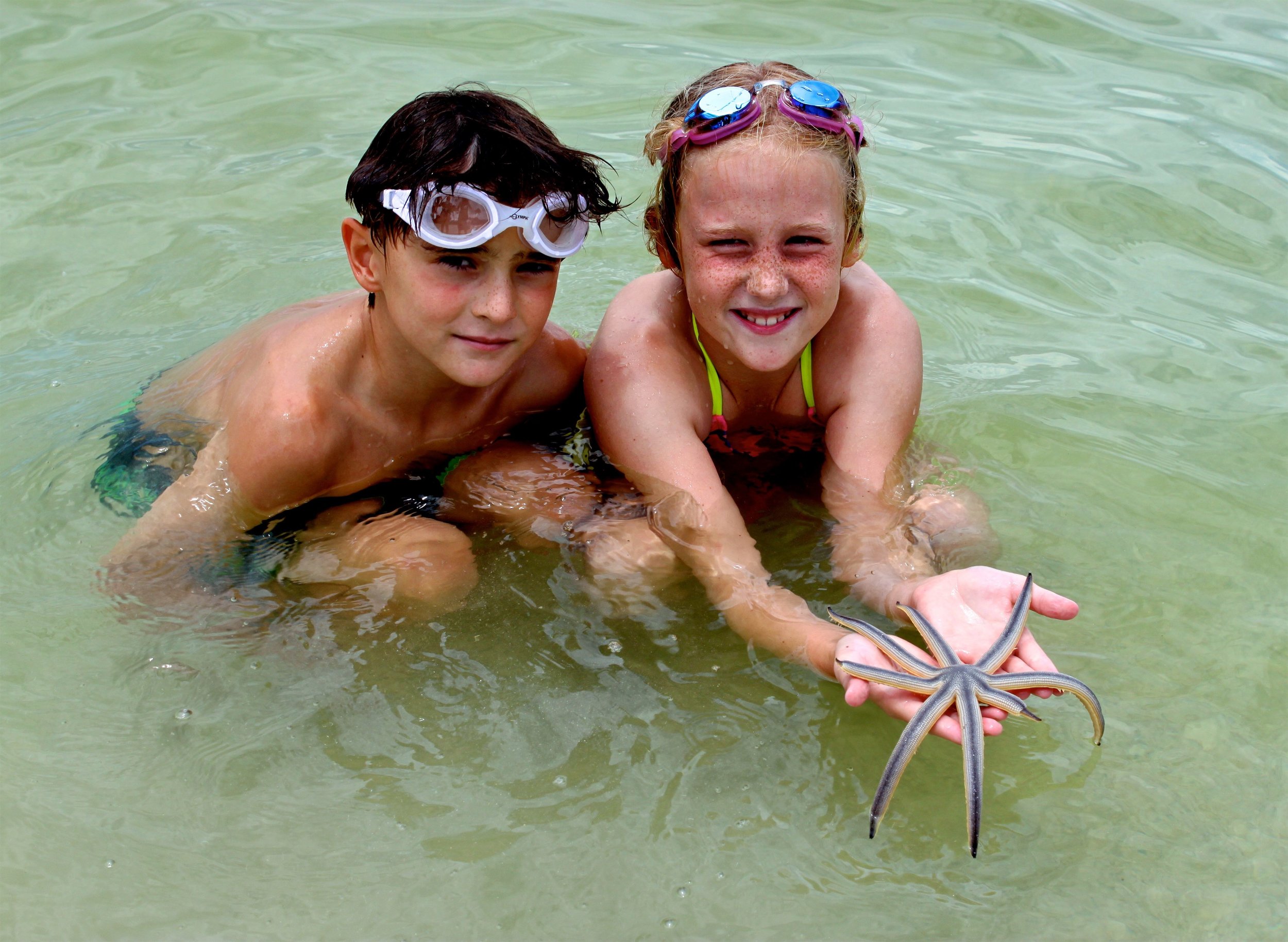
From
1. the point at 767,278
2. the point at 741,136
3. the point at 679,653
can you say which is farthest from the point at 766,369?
the point at 679,653

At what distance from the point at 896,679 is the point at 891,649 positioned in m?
0.14

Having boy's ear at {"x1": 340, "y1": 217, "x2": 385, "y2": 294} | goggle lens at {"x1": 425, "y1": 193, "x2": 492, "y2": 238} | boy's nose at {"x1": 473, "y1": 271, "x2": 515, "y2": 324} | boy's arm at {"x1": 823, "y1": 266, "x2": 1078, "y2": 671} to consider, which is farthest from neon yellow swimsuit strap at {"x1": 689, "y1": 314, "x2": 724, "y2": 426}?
boy's ear at {"x1": 340, "y1": 217, "x2": 385, "y2": 294}

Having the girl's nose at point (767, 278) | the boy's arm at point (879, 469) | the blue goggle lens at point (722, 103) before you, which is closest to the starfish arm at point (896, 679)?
the boy's arm at point (879, 469)

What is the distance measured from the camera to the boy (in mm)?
3664

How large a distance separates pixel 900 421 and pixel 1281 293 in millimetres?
3035

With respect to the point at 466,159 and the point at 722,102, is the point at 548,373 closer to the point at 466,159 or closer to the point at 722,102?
the point at 466,159

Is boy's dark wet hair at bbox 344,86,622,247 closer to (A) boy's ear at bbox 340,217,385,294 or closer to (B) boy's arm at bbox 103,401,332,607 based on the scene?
(A) boy's ear at bbox 340,217,385,294

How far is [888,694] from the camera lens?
294 cm

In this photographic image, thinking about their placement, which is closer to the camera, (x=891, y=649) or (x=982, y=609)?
(x=891, y=649)

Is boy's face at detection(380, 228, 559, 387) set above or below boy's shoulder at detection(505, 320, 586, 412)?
above

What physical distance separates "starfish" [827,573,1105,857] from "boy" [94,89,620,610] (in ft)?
4.92

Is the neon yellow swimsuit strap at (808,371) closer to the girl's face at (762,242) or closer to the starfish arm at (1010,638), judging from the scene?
the girl's face at (762,242)

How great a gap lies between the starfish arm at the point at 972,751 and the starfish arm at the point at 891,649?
125mm

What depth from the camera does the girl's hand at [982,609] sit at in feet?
9.88
